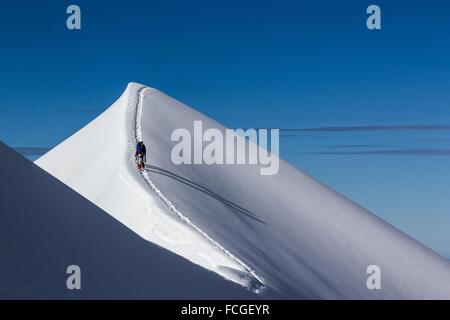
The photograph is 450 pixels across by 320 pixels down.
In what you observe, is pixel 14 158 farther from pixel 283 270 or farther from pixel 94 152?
pixel 94 152

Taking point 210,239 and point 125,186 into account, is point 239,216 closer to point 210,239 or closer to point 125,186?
point 125,186

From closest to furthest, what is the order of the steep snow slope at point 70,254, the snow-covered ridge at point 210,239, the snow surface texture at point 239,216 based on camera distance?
the steep snow slope at point 70,254, the snow-covered ridge at point 210,239, the snow surface texture at point 239,216

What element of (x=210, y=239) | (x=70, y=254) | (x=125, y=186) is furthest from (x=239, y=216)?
(x=70, y=254)

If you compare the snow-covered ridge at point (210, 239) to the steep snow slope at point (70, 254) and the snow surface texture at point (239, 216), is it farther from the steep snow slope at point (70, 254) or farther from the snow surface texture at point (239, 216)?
the steep snow slope at point (70, 254)

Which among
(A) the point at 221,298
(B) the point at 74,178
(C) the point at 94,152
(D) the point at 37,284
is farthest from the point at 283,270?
(C) the point at 94,152

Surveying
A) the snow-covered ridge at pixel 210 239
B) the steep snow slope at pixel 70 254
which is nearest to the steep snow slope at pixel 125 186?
the snow-covered ridge at pixel 210 239
